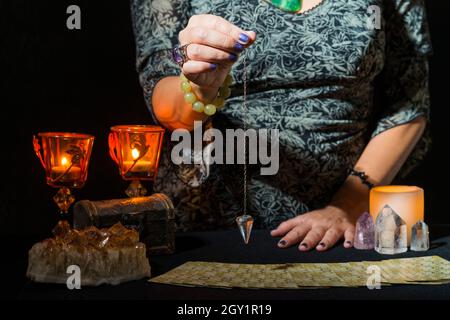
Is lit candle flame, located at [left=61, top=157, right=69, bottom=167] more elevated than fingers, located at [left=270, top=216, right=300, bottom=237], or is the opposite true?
lit candle flame, located at [left=61, top=157, right=69, bottom=167]

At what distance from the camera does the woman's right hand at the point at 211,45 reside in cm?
123

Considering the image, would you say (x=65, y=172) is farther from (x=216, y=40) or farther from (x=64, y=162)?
(x=216, y=40)

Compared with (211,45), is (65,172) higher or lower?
lower

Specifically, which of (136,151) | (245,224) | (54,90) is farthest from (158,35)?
(54,90)

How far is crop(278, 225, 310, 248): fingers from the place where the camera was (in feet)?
4.52

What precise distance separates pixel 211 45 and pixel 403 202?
447 mm

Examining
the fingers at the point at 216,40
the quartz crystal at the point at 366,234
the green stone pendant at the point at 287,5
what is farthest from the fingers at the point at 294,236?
the green stone pendant at the point at 287,5

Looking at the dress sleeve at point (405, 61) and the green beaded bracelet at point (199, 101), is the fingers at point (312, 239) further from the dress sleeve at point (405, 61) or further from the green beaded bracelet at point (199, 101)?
the dress sleeve at point (405, 61)

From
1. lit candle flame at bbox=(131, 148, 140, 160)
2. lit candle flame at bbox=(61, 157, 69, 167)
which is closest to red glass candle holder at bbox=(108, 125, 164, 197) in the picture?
lit candle flame at bbox=(131, 148, 140, 160)

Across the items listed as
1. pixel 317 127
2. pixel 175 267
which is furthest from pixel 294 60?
pixel 175 267

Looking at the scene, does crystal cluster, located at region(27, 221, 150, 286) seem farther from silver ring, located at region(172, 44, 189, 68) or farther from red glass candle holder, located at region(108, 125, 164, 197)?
silver ring, located at region(172, 44, 189, 68)

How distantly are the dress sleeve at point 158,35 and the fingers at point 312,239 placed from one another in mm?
415

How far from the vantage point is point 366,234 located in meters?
1.35

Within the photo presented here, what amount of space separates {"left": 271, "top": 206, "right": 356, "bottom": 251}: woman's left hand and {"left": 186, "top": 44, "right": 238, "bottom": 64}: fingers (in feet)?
1.14
